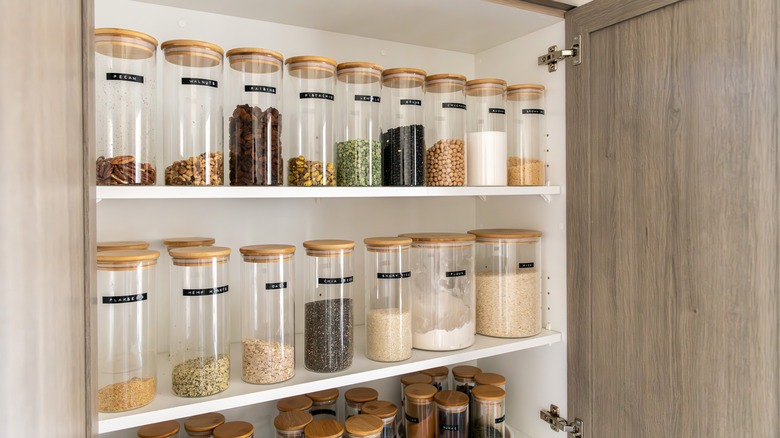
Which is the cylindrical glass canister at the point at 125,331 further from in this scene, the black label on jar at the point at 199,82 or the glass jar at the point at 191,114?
the black label on jar at the point at 199,82

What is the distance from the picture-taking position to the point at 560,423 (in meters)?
1.42

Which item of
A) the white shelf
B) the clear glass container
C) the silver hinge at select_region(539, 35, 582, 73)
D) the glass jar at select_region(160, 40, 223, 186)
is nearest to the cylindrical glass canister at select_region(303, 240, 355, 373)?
the white shelf

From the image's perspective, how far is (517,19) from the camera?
1.44 meters

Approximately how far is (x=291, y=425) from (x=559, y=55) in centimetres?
123

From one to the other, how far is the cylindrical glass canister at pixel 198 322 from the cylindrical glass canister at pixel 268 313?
6 cm

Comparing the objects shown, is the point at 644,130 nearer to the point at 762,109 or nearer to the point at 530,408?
the point at 762,109

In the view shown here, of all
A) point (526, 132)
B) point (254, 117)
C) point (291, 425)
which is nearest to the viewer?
point (254, 117)

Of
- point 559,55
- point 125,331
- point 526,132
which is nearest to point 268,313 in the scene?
point 125,331

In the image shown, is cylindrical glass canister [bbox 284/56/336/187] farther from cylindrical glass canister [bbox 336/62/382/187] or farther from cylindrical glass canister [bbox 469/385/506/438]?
cylindrical glass canister [bbox 469/385/506/438]

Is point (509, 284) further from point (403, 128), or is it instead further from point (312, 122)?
point (312, 122)

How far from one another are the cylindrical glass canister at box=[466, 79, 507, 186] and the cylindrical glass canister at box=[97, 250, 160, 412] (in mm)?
832

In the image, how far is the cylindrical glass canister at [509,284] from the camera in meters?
1.42

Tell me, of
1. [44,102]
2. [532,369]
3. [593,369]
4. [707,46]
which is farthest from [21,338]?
[532,369]

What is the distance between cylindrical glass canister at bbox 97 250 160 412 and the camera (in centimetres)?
94
